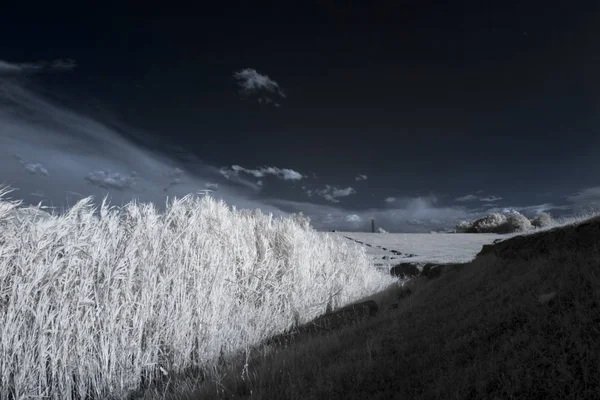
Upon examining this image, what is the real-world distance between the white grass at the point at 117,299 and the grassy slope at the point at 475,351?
2.94 ft

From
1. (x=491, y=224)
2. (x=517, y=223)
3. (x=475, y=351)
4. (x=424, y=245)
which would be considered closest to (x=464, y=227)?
(x=491, y=224)

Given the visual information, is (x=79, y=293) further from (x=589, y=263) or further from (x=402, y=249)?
(x=402, y=249)

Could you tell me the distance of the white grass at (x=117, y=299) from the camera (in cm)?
361

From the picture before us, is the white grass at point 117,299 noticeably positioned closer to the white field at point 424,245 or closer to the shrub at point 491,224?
the white field at point 424,245

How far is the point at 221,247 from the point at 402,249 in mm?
15239

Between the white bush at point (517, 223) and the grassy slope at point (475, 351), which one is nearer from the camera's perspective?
the grassy slope at point (475, 351)

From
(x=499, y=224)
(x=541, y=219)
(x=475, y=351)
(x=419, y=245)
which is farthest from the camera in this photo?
(x=499, y=224)

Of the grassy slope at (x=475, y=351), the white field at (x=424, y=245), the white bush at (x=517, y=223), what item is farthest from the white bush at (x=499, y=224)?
the grassy slope at (x=475, y=351)

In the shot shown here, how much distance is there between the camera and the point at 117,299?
4.13 m

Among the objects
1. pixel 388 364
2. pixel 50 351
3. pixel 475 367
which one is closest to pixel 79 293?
pixel 50 351

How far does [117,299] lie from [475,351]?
3948mm

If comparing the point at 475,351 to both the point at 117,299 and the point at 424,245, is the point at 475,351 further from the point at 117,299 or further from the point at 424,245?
the point at 424,245

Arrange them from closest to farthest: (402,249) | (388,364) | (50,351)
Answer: (388,364) < (50,351) < (402,249)

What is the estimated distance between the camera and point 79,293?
389 cm
